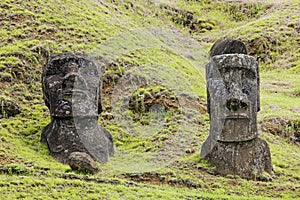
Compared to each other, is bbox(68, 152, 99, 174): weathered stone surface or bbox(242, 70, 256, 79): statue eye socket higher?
bbox(242, 70, 256, 79): statue eye socket

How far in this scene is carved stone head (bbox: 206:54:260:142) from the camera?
8.78 metres

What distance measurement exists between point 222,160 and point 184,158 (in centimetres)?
103

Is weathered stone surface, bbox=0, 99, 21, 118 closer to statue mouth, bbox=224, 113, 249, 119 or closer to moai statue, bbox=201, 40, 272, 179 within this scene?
moai statue, bbox=201, 40, 272, 179

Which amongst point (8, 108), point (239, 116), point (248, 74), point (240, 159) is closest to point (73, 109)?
point (8, 108)

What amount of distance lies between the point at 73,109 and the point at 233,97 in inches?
119

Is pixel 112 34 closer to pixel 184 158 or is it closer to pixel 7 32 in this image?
pixel 7 32

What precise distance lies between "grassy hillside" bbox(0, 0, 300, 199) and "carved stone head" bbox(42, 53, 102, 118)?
1.00 metres

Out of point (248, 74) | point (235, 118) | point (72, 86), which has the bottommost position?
point (235, 118)

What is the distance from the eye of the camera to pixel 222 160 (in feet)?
29.2

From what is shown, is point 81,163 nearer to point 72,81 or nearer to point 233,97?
point 72,81

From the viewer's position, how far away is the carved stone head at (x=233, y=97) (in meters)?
8.78

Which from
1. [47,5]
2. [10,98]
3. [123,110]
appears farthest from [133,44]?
[10,98]

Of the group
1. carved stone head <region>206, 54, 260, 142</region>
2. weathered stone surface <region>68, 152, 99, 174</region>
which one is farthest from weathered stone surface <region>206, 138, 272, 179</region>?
weathered stone surface <region>68, 152, 99, 174</region>

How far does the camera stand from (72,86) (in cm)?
941
